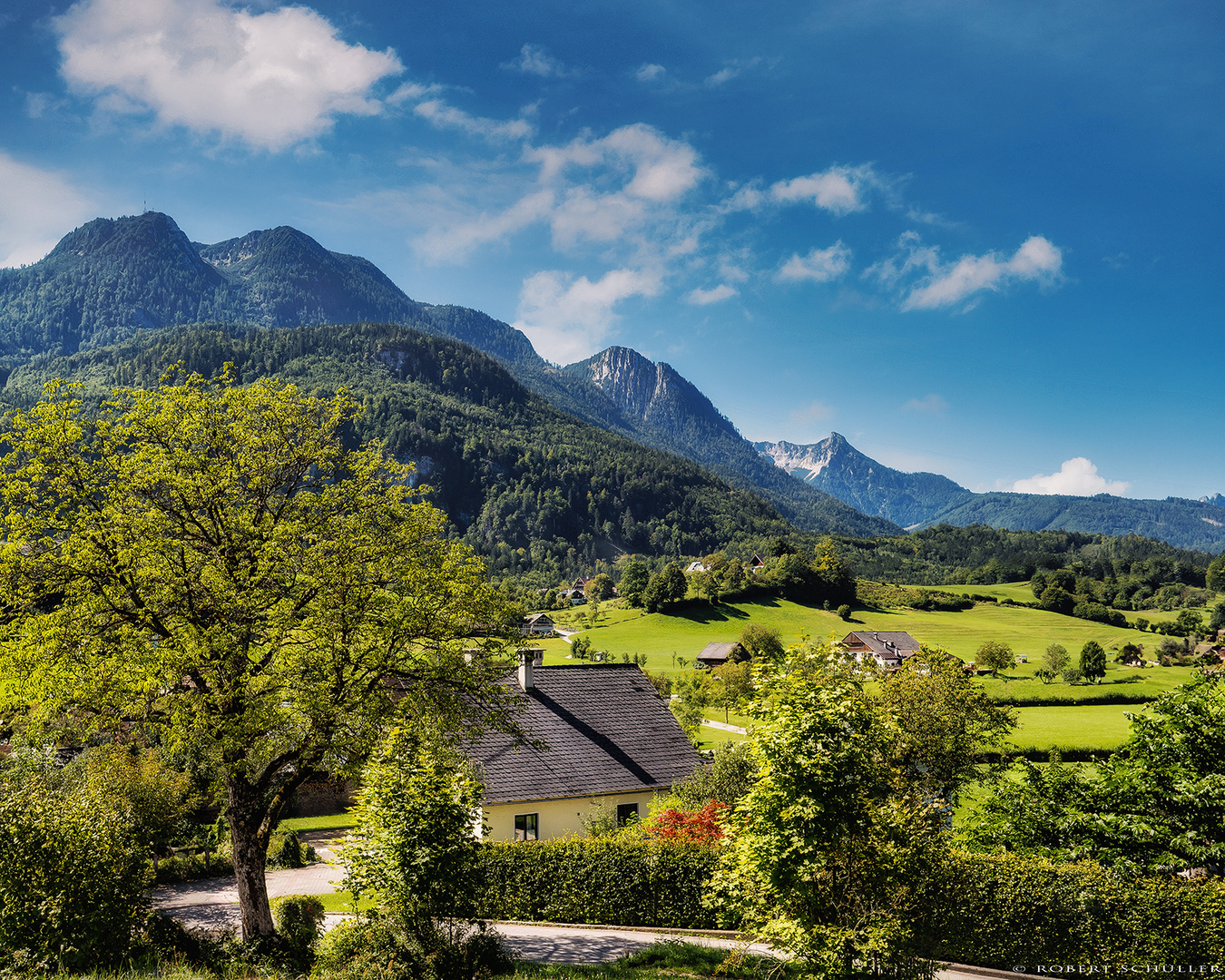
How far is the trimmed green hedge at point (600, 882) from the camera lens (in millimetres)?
20062

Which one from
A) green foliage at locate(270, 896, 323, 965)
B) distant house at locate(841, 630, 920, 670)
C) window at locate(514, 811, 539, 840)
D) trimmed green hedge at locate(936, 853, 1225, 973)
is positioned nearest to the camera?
trimmed green hedge at locate(936, 853, 1225, 973)

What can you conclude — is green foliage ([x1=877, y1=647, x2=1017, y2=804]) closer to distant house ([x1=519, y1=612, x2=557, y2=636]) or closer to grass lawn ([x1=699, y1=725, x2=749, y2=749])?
grass lawn ([x1=699, y1=725, x2=749, y2=749])

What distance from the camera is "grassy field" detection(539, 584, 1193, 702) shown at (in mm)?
100250

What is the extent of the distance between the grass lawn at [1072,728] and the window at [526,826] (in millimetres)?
40519

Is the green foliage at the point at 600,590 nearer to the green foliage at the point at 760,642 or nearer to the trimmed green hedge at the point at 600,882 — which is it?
the green foliage at the point at 760,642

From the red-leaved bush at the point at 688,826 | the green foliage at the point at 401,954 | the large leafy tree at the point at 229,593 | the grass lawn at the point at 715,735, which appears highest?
the large leafy tree at the point at 229,593

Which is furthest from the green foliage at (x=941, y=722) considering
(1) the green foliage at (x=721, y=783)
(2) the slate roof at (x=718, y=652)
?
(2) the slate roof at (x=718, y=652)

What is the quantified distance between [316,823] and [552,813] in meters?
19.7

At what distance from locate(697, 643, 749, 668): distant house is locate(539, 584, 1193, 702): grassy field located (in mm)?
2523

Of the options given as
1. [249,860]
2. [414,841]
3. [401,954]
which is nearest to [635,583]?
[249,860]

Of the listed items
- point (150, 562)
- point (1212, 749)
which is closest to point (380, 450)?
point (150, 562)

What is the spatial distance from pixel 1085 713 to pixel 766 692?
75.2 m

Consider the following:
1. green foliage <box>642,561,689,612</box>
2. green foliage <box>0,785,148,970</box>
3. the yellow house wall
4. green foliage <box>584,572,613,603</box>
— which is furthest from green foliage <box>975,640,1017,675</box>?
green foliage <box>0,785,148,970</box>

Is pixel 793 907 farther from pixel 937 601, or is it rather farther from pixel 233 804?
pixel 937 601
